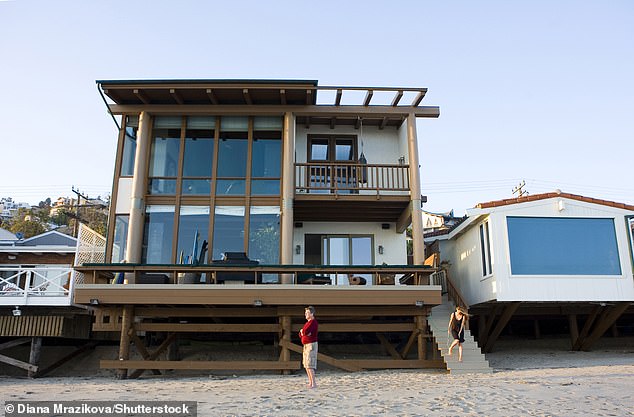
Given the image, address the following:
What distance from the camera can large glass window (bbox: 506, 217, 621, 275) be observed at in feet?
46.6

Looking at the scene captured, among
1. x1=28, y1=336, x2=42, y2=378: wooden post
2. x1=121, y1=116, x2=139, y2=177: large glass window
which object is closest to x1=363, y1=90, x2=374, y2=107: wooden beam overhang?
x1=121, y1=116, x2=139, y2=177: large glass window

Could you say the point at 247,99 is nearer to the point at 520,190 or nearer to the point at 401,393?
the point at 401,393

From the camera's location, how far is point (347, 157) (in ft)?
56.2

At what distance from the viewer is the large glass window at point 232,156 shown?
1548 centimetres

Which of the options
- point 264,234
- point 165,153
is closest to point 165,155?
point 165,153

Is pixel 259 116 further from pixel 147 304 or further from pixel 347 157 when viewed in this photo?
pixel 147 304

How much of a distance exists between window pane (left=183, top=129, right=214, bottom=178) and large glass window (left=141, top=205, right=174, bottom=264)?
1.25 meters

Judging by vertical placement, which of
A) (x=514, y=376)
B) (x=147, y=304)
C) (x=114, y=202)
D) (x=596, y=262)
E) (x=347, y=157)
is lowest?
(x=514, y=376)

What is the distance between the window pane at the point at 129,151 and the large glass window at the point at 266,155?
3471mm

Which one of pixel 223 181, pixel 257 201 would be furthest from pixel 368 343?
pixel 223 181

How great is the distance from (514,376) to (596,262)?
17.9 feet

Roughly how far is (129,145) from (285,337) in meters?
7.49

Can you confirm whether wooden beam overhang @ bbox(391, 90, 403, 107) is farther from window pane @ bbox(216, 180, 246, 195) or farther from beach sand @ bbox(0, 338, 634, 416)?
beach sand @ bbox(0, 338, 634, 416)

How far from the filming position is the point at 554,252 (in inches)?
563
